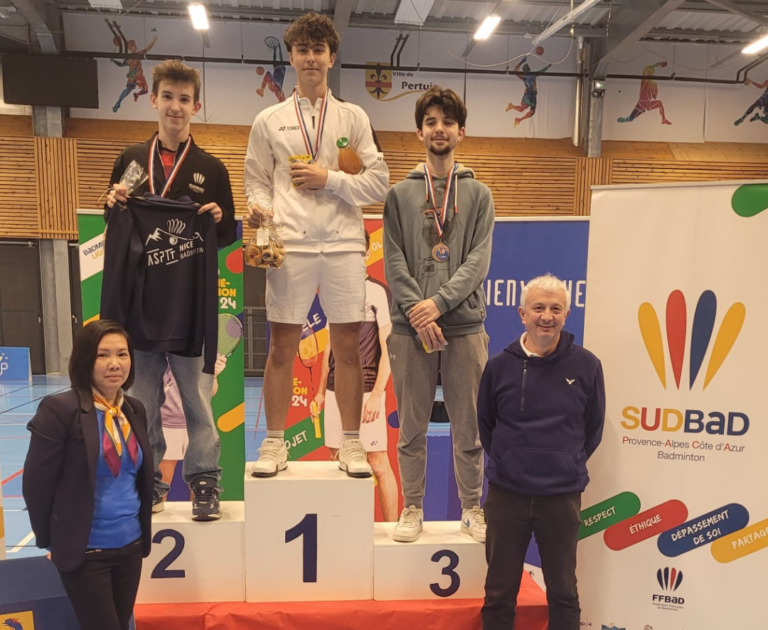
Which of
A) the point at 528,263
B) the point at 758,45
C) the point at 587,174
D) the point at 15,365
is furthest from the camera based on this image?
the point at 587,174

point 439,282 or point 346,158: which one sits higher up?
point 346,158

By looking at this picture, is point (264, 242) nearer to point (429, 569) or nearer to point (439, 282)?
point (439, 282)

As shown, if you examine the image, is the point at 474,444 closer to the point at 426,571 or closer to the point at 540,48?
the point at 426,571

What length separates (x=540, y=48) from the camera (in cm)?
1109

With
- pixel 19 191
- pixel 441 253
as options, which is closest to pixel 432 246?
pixel 441 253

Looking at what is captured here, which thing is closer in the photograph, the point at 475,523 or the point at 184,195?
the point at 184,195

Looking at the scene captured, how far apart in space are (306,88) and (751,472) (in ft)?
8.31

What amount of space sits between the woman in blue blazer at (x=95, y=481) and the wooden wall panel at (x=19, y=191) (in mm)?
9895

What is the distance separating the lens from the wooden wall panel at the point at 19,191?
1014 centimetres

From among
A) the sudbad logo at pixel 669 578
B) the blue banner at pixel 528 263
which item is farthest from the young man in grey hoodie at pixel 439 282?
the blue banner at pixel 528 263

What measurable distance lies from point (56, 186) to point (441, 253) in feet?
32.8

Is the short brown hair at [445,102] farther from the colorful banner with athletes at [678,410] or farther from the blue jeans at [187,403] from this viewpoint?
the blue jeans at [187,403]

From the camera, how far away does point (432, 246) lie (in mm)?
2572

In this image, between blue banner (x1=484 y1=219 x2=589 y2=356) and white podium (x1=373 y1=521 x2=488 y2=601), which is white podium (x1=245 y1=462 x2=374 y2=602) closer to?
white podium (x1=373 y1=521 x2=488 y2=601)
